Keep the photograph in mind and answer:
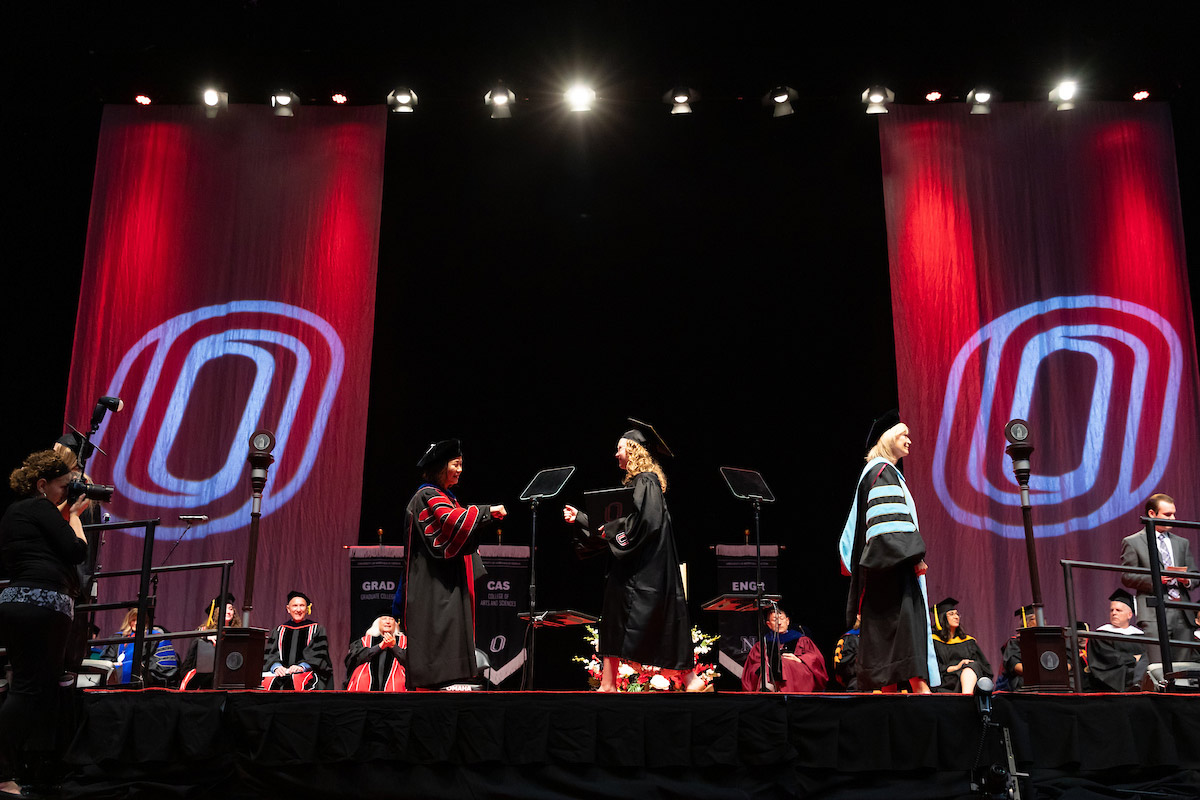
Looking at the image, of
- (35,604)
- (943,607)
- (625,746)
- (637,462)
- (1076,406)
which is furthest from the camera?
(1076,406)

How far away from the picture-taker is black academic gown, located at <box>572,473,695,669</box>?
5.80m

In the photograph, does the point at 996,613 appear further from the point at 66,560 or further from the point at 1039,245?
the point at 66,560

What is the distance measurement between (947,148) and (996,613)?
4.49 meters

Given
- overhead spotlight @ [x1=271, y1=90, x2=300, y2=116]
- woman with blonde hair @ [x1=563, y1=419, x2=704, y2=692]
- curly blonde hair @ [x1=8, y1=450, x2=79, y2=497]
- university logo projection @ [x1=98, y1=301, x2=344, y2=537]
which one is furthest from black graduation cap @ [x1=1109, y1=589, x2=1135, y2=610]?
overhead spotlight @ [x1=271, y1=90, x2=300, y2=116]

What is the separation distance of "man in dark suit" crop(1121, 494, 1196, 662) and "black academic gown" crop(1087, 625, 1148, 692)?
25 cm

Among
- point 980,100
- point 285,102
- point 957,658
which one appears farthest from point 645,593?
point 285,102

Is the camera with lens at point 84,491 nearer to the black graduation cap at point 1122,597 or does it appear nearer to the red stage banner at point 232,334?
the red stage banner at point 232,334

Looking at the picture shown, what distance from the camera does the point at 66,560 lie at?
4.70 metres

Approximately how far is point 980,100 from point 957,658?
17.4ft

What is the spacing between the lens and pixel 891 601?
561 cm

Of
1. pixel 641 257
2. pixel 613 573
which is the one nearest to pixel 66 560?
pixel 613 573

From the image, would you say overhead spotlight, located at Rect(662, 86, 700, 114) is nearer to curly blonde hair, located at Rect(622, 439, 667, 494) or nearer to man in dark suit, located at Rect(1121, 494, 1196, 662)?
curly blonde hair, located at Rect(622, 439, 667, 494)

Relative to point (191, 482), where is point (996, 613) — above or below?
below

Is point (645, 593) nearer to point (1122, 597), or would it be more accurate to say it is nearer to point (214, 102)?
point (1122, 597)
